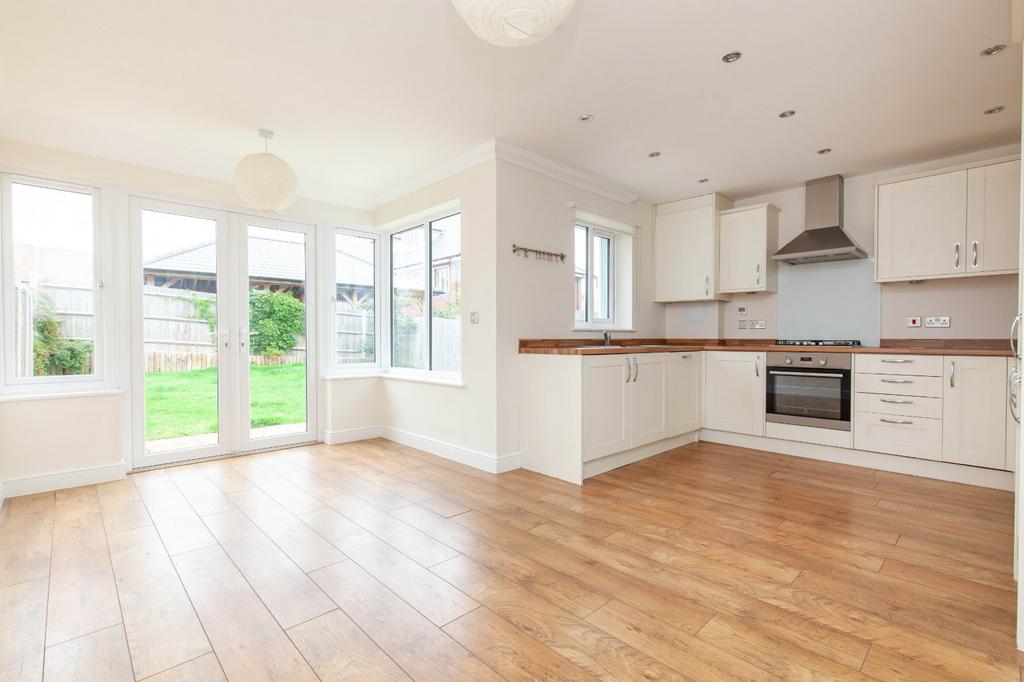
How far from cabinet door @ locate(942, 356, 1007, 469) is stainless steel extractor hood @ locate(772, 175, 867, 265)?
125cm

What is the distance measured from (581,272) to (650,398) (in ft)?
4.61

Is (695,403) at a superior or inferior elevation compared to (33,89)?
inferior

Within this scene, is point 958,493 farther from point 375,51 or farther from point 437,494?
point 375,51

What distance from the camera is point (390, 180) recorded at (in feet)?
14.6

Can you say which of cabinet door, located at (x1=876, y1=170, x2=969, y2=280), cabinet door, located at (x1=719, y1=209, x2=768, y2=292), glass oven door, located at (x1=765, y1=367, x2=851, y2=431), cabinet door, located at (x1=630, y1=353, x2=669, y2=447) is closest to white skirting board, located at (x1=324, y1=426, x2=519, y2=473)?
cabinet door, located at (x1=630, y1=353, x2=669, y2=447)

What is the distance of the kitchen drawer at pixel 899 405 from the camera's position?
11.2ft

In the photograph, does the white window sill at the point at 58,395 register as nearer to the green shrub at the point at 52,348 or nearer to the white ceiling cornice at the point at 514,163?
the green shrub at the point at 52,348

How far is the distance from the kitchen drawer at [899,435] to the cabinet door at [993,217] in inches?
48.9

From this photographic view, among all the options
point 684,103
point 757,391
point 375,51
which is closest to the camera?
point 375,51

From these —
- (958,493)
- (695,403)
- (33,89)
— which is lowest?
(958,493)

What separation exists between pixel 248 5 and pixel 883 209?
15.1 ft

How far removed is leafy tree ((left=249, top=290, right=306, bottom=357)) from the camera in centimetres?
427

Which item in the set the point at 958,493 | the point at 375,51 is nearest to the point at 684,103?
the point at 375,51

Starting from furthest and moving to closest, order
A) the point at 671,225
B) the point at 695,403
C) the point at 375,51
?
1. the point at 671,225
2. the point at 695,403
3. the point at 375,51
